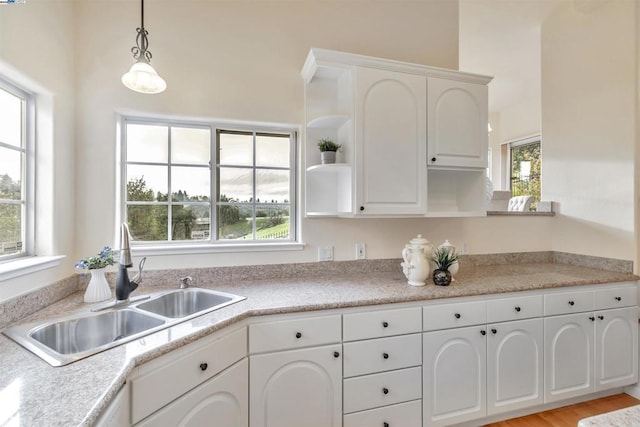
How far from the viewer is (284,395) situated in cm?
143

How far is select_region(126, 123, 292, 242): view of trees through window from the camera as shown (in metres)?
1.86

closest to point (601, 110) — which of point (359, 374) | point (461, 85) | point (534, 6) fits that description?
point (534, 6)

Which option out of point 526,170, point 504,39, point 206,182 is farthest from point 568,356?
point 526,170

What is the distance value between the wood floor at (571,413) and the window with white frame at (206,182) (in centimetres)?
186

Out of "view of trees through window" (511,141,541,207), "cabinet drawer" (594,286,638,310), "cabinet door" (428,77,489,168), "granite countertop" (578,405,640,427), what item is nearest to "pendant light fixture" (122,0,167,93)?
"cabinet door" (428,77,489,168)

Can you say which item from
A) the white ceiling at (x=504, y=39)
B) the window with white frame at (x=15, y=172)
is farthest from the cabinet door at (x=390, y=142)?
the window with white frame at (x=15, y=172)

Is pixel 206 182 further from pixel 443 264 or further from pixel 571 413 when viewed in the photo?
pixel 571 413

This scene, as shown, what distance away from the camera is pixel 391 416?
1.56 m

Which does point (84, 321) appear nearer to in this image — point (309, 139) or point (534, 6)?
point (309, 139)

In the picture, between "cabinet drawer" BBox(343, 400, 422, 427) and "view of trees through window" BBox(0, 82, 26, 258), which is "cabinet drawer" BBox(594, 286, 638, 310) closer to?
"cabinet drawer" BBox(343, 400, 422, 427)

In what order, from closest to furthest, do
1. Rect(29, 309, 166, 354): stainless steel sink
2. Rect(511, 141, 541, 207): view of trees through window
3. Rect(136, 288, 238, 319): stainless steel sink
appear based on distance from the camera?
Rect(29, 309, 166, 354): stainless steel sink, Rect(136, 288, 238, 319): stainless steel sink, Rect(511, 141, 541, 207): view of trees through window

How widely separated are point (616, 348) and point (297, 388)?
2.19m

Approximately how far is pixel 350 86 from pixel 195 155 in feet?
3.63

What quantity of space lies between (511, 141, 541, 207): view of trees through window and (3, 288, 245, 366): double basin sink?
14.6 ft
